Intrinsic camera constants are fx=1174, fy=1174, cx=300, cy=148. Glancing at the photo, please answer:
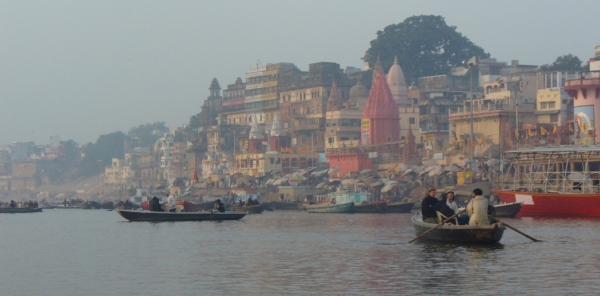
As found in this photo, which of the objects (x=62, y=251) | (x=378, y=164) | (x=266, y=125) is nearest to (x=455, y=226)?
(x=62, y=251)

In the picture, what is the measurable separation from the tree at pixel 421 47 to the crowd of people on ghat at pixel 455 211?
96.6m

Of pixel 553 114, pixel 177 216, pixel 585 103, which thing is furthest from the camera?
pixel 553 114

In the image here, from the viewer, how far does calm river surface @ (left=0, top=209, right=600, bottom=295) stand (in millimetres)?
22000

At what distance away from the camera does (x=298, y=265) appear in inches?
1051

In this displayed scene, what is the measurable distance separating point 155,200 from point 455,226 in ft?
74.7

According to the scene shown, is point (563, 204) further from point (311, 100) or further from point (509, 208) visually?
point (311, 100)

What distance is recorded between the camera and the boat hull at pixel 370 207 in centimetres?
7238

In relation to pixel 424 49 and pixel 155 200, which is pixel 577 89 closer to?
pixel 155 200

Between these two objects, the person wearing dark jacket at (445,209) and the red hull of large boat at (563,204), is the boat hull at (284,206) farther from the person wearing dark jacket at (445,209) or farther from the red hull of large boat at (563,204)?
the person wearing dark jacket at (445,209)

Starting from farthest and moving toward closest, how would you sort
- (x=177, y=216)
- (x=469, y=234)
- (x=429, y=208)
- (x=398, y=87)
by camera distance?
(x=398, y=87), (x=177, y=216), (x=429, y=208), (x=469, y=234)

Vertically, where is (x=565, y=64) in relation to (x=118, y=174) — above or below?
above

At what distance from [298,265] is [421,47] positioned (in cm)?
10510

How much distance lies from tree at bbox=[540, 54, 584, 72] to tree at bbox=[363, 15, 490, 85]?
14.6m

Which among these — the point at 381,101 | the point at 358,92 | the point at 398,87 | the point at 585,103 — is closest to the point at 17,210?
the point at 381,101
